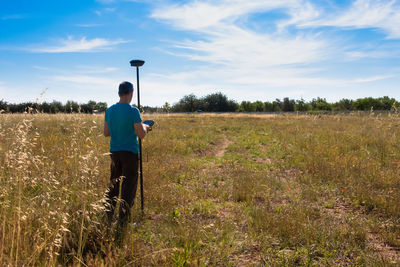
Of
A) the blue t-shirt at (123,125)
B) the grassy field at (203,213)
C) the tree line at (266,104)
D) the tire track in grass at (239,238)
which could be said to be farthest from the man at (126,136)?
the tree line at (266,104)

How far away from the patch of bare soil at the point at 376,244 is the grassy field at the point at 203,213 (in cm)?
2

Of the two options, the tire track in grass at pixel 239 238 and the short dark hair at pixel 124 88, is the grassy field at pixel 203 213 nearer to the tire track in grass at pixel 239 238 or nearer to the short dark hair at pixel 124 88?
the tire track in grass at pixel 239 238

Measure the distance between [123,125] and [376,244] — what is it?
14.3ft

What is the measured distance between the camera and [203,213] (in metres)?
4.55

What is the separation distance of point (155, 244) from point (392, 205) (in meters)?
4.59

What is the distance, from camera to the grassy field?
2834mm

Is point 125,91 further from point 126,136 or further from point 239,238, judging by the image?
point 239,238

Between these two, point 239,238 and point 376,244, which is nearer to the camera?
point 376,244

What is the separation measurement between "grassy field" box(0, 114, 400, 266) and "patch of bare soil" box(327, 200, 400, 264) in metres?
0.02

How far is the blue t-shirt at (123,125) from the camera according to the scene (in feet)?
12.5

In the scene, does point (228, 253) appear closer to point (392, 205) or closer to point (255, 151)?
point (392, 205)

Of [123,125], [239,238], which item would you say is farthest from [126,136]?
[239,238]

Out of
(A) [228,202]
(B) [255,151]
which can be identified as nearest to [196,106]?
(B) [255,151]

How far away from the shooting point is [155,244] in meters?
3.43
